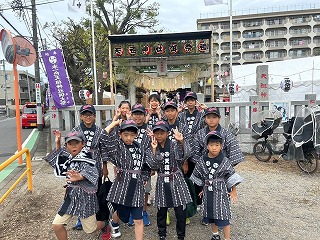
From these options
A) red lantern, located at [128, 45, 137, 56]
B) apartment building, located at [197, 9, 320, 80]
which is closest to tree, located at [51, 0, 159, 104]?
red lantern, located at [128, 45, 137, 56]

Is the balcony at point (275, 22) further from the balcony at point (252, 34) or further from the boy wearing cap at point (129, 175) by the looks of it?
the boy wearing cap at point (129, 175)

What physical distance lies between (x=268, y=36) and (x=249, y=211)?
55.2 meters

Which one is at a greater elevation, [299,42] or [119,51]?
[299,42]

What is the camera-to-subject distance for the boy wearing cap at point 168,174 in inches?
126

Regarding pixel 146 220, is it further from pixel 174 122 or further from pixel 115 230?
pixel 174 122

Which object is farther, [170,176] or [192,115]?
[192,115]

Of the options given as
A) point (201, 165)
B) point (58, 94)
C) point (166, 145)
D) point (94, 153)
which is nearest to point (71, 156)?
point (94, 153)

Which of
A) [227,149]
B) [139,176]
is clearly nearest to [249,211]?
[227,149]

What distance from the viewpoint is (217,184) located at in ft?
10.3

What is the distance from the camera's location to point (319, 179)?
5.67 meters

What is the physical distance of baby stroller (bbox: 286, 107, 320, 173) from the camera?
584 centimetres

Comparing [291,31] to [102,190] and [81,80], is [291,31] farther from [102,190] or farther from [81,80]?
[102,190]

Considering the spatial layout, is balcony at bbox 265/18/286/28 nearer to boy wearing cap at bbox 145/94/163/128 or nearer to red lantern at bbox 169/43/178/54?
red lantern at bbox 169/43/178/54

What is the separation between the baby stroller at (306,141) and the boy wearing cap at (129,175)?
4.17m
